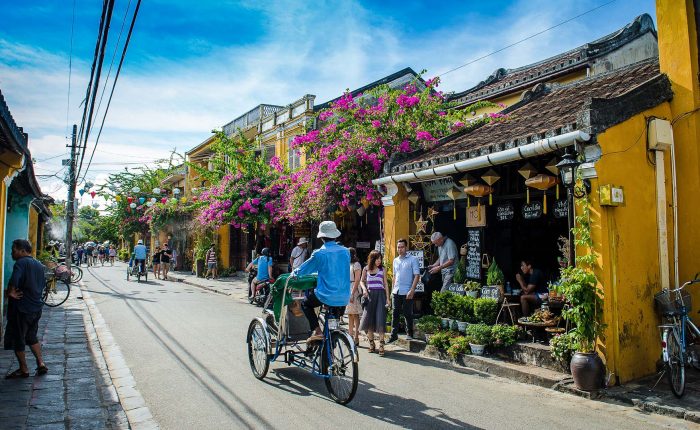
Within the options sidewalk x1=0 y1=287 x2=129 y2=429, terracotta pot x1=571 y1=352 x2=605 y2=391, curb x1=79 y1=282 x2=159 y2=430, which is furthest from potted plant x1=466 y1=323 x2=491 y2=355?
sidewalk x1=0 y1=287 x2=129 y2=429

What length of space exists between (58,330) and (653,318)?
11291 millimetres

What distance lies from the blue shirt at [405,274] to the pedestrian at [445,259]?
1.21m

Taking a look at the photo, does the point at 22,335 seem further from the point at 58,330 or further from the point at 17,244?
the point at 58,330

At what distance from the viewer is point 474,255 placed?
35.1 feet

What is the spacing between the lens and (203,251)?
2673 centimetres

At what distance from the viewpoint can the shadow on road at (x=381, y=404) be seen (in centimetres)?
531

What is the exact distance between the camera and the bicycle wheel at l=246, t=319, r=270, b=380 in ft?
22.4

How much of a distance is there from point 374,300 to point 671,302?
4.61 meters

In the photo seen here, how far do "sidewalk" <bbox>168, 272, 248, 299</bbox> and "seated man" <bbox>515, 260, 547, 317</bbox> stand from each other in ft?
35.0

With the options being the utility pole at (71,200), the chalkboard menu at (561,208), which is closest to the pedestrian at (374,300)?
the chalkboard menu at (561,208)

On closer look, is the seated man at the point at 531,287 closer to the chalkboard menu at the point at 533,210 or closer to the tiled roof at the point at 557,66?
the chalkboard menu at the point at 533,210

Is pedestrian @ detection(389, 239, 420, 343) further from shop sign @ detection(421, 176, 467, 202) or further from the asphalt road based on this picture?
shop sign @ detection(421, 176, 467, 202)

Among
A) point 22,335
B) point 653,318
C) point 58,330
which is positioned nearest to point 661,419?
point 653,318

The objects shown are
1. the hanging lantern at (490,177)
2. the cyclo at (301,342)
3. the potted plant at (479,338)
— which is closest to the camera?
the cyclo at (301,342)
